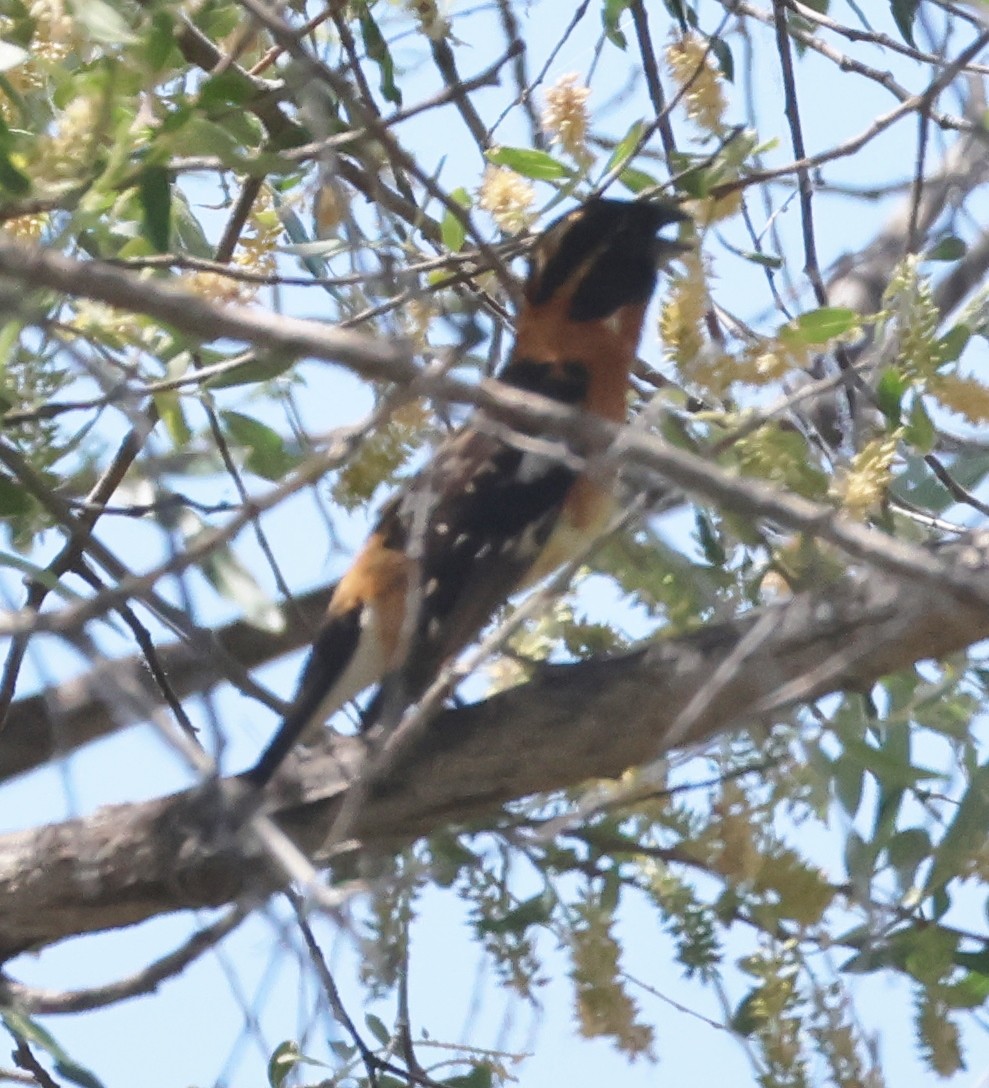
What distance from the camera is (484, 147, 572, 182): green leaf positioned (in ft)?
9.04

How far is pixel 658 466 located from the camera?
148cm

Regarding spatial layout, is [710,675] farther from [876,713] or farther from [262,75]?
Result: [262,75]

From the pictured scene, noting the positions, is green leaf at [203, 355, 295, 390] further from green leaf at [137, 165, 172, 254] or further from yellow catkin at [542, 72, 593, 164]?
yellow catkin at [542, 72, 593, 164]

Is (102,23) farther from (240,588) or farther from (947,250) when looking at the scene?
(947,250)

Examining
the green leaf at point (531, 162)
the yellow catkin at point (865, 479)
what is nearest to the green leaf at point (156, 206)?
the green leaf at point (531, 162)

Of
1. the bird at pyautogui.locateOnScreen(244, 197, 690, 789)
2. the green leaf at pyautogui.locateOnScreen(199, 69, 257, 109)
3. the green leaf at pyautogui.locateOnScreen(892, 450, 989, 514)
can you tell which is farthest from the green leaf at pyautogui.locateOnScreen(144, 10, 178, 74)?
the green leaf at pyautogui.locateOnScreen(892, 450, 989, 514)

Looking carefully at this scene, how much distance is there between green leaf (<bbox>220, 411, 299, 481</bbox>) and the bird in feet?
0.84

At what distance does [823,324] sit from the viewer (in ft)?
A: 7.91

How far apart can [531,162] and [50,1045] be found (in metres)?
1.52

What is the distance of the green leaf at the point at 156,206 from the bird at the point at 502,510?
682 mm

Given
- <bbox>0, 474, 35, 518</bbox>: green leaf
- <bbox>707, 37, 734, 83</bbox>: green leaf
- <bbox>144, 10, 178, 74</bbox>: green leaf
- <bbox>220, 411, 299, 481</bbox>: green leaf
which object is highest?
<bbox>707, 37, 734, 83</bbox>: green leaf

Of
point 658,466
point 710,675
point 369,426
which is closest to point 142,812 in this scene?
point 710,675

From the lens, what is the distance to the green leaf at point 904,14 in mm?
3598

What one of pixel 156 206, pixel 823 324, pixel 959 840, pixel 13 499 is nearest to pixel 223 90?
pixel 156 206
